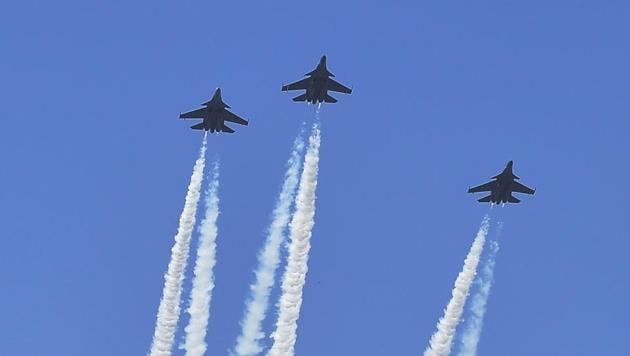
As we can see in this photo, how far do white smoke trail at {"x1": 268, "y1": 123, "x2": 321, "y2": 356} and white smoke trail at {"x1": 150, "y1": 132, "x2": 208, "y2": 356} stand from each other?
679 cm

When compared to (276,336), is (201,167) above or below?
above

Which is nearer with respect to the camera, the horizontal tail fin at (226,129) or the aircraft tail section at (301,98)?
the aircraft tail section at (301,98)

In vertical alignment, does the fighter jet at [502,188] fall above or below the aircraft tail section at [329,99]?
below

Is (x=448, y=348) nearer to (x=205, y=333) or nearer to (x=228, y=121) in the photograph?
(x=205, y=333)

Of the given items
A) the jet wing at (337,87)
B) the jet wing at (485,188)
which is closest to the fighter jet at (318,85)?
the jet wing at (337,87)

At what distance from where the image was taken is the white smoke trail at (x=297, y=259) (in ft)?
187

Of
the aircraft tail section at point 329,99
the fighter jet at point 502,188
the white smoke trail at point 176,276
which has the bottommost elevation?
the white smoke trail at point 176,276

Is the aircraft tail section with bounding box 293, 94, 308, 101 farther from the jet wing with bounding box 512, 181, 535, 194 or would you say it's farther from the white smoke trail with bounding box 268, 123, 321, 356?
the jet wing with bounding box 512, 181, 535, 194

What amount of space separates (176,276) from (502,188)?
75.1 ft

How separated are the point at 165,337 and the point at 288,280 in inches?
343

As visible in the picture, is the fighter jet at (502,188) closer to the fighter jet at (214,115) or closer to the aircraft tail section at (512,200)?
the aircraft tail section at (512,200)

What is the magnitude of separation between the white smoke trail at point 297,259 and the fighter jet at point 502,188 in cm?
1120

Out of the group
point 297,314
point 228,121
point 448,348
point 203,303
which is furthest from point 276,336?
point 228,121

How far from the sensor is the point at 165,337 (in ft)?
190
